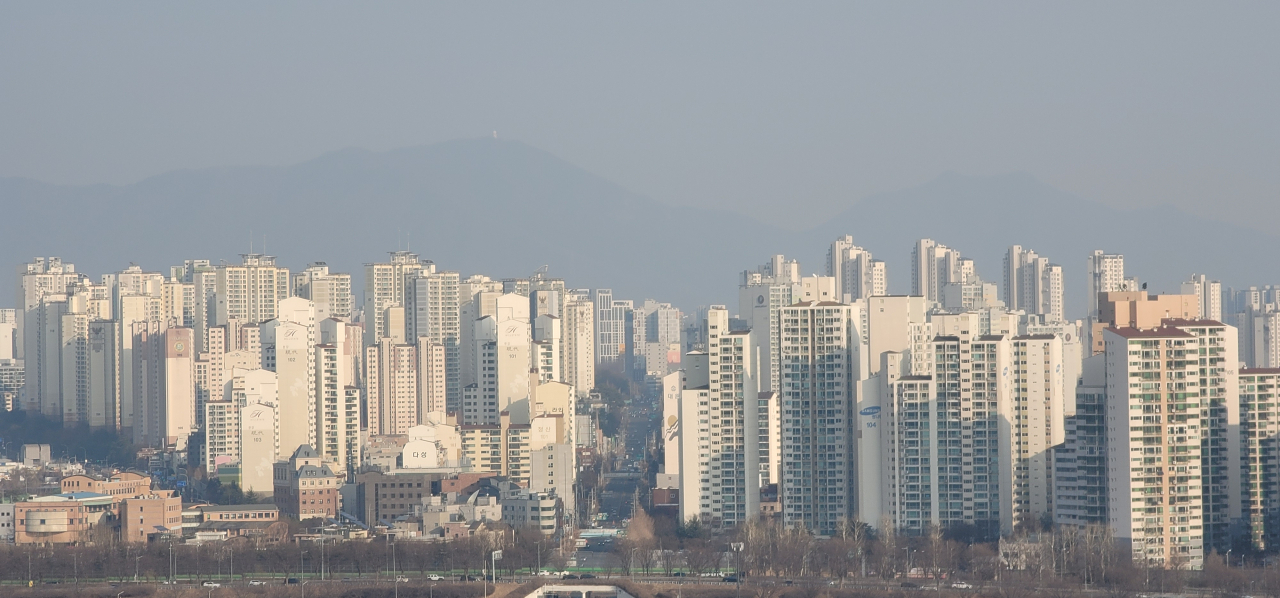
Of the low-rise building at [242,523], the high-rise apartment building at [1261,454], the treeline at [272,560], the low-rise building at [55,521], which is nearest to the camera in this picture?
the high-rise apartment building at [1261,454]

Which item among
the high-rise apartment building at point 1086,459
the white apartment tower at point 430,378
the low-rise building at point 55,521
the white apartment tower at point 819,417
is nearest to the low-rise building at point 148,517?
the low-rise building at point 55,521

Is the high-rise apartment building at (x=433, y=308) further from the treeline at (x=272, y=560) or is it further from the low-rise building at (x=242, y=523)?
the treeline at (x=272, y=560)

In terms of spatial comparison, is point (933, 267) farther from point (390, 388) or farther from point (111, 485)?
point (111, 485)

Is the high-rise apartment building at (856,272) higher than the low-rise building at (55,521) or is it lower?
higher

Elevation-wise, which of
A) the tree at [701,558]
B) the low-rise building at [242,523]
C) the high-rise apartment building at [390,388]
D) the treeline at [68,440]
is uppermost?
the high-rise apartment building at [390,388]

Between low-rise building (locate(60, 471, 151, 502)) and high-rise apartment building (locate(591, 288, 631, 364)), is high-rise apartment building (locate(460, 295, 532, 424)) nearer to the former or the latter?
low-rise building (locate(60, 471, 151, 502))

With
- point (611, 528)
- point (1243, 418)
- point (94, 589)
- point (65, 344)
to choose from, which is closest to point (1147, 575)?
point (1243, 418)
